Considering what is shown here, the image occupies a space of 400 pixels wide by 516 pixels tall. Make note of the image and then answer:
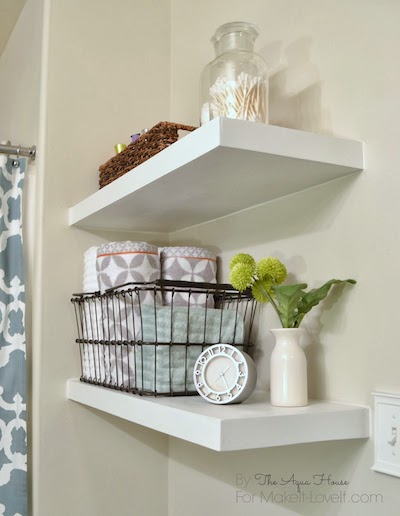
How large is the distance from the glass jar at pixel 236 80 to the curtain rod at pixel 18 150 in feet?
2.04

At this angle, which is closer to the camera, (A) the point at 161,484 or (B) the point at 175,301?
(B) the point at 175,301

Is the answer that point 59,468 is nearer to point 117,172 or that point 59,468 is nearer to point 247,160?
point 117,172

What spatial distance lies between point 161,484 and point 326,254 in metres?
0.82

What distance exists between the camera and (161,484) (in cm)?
159

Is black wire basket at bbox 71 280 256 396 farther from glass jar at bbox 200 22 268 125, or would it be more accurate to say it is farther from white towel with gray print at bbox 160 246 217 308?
glass jar at bbox 200 22 268 125

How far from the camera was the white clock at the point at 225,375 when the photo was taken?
40.1 inches

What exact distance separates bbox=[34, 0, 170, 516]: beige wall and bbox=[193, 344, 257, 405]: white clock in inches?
21.7

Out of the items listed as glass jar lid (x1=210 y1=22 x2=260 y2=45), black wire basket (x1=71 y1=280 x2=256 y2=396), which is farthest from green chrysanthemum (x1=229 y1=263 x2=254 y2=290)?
glass jar lid (x1=210 y1=22 x2=260 y2=45)

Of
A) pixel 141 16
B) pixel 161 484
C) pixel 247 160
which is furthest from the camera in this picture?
pixel 141 16

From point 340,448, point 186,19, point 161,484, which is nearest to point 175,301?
point 340,448

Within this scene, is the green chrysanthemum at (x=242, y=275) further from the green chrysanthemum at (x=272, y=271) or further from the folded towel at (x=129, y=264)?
the folded towel at (x=129, y=264)

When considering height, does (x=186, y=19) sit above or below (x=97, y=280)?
above

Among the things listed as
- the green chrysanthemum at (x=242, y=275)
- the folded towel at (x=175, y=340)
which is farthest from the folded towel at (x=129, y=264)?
the green chrysanthemum at (x=242, y=275)

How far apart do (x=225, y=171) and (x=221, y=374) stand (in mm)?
344
